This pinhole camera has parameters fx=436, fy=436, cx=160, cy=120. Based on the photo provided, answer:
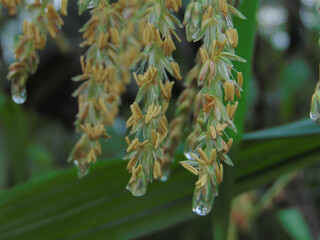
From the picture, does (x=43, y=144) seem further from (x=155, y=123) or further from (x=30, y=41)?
(x=155, y=123)

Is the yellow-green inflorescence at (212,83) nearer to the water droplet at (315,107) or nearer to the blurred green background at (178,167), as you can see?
the water droplet at (315,107)

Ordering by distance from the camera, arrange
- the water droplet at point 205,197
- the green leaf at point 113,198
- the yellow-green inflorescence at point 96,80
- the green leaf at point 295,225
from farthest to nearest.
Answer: the green leaf at point 295,225
the green leaf at point 113,198
the yellow-green inflorescence at point 96,80
the water droplet at point 205,197

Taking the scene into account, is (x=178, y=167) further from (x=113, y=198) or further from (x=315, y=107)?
(x=315, y=107)

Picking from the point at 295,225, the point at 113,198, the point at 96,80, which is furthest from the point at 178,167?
the point at 295,225

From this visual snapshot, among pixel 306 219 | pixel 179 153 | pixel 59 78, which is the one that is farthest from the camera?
pixel 59 78

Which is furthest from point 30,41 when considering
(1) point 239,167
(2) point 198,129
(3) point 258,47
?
(3) point 258,47

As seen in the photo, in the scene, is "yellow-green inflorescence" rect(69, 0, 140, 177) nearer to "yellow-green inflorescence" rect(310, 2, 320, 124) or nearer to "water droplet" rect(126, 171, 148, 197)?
"water droplet" rect(126, 171, 148, 197)

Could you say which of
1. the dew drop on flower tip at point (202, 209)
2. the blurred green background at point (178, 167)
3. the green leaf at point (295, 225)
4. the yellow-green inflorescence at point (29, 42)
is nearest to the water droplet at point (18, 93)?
the yellow-green inflorescence at point (29, 42)
